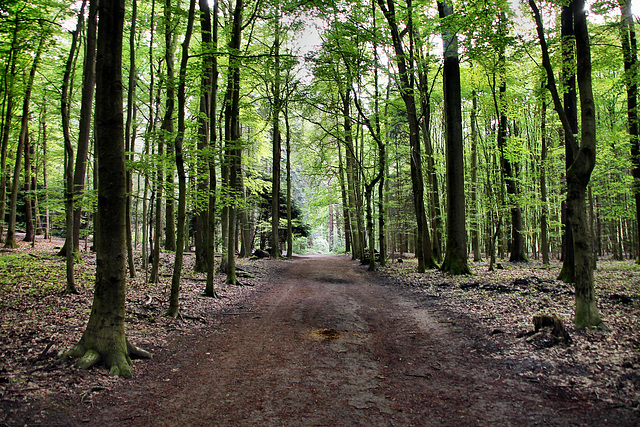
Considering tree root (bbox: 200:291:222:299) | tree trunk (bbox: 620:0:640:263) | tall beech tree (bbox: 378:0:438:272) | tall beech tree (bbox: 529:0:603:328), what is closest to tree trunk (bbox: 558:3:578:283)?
tree trunk (bbox: 620:0:640:263)

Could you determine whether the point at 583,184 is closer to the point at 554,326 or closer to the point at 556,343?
the point at 554,326

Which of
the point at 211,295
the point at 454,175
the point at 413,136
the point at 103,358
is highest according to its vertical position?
the point at 413,136

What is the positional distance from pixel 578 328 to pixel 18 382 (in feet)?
23.9

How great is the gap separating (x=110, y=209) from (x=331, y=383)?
371 centimetres

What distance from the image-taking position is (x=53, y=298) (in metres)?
6.96

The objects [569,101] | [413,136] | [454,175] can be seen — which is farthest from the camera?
[413,136]

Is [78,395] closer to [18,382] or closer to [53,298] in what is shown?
[18,382]

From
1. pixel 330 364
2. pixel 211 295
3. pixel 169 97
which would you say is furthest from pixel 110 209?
pixel 211 295

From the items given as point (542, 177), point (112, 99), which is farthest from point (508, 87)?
point (112, 99)

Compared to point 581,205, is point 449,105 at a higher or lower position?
higher

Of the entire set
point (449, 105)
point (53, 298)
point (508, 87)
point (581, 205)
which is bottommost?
point (53, 298)

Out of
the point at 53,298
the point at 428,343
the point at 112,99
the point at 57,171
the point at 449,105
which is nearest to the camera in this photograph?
the point at 112,99

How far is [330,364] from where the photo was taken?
4555mm

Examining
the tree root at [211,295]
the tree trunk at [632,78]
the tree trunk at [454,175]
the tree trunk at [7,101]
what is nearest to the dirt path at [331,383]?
the tree root at [211,295]
